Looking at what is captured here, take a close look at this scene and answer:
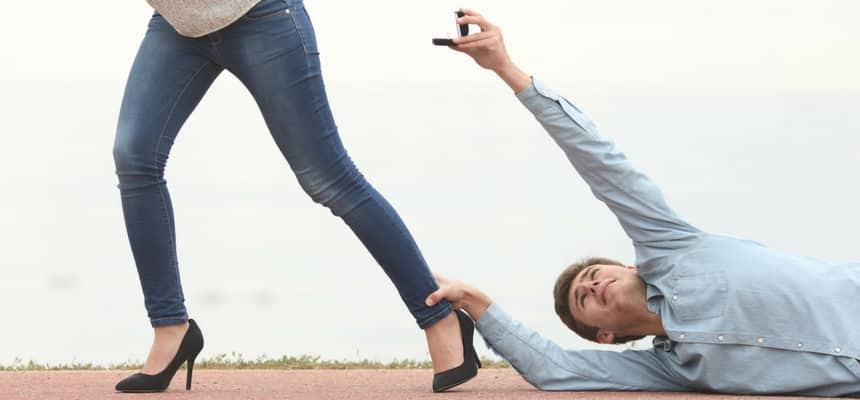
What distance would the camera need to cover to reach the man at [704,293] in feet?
16.2

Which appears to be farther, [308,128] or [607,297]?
[607,297]

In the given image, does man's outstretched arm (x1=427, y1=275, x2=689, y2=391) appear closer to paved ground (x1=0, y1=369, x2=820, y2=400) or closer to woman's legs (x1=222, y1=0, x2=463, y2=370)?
paved ground (x1=0, y1=369, x2=820, y2=400)

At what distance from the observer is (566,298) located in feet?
17.6

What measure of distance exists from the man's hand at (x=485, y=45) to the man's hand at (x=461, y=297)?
0.87 meters

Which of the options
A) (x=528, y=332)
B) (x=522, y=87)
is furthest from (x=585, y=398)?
(x=522, y=87)

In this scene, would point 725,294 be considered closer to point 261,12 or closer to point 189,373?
point 261,12

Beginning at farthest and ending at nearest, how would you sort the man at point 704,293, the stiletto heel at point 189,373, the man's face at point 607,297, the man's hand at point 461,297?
the stiletto heel at point 189,373
the man's face at point 607,297
the man's hand at point 461,297
the man at point 704,293

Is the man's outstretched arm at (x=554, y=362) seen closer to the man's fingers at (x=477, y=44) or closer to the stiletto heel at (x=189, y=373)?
the man's fingers at (x=477, y=44)

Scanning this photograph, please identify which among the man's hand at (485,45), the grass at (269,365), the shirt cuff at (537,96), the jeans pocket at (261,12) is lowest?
the grass at (269,365)

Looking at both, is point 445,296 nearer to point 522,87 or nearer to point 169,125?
point 522,87

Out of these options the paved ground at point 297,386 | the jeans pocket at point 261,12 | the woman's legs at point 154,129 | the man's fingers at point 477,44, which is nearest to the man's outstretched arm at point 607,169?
the man's fingers at point 477,44

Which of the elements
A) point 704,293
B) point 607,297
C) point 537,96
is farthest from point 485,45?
point 704,293

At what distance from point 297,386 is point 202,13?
1.87m

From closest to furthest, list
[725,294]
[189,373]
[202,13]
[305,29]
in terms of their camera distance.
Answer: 1. [202,13]
2. [305,29]
3. [725,294]
4. [189,373]
